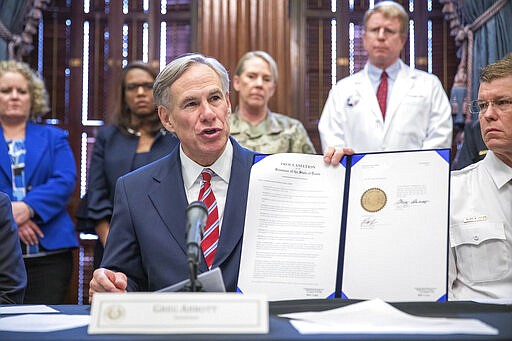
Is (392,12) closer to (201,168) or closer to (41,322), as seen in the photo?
(201,168)

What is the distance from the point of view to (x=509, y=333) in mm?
1276

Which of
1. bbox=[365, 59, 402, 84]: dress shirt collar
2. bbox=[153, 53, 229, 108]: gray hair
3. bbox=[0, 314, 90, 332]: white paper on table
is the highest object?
bbox=[365, 59, 402, 84]: dress shirt collar

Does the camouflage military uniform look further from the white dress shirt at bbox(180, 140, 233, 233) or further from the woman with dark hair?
the white dress shirt at bbox(180, 140, 233, 233)

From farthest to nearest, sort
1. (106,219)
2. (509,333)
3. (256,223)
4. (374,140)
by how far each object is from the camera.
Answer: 1. (374,140)
2. (106,219)
3. (256,223)
4. (509,333)

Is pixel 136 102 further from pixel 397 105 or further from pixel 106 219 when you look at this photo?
pixel 397 105

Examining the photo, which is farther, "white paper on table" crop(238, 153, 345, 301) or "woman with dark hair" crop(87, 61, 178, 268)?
"woman with dark hair" crop(87, 61, 178, 268)

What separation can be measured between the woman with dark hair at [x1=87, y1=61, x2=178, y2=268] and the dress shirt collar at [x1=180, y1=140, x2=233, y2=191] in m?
1.21

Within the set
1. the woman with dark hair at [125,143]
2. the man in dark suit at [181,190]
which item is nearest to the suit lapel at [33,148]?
the woman with dark hair at [125,143]

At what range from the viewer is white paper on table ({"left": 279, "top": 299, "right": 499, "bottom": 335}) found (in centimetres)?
129

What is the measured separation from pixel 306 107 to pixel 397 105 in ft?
3.40

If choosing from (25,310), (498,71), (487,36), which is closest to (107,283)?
(25,310)

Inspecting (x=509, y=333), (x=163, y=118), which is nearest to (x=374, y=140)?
(x=163, y=118)

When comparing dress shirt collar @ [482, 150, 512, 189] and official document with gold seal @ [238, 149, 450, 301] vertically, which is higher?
dress shirt collar @ [482, 150, 512, 189]

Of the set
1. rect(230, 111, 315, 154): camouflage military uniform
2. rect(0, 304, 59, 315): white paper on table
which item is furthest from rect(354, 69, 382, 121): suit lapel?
rect(0, 304, 59, 315): white paper on table
